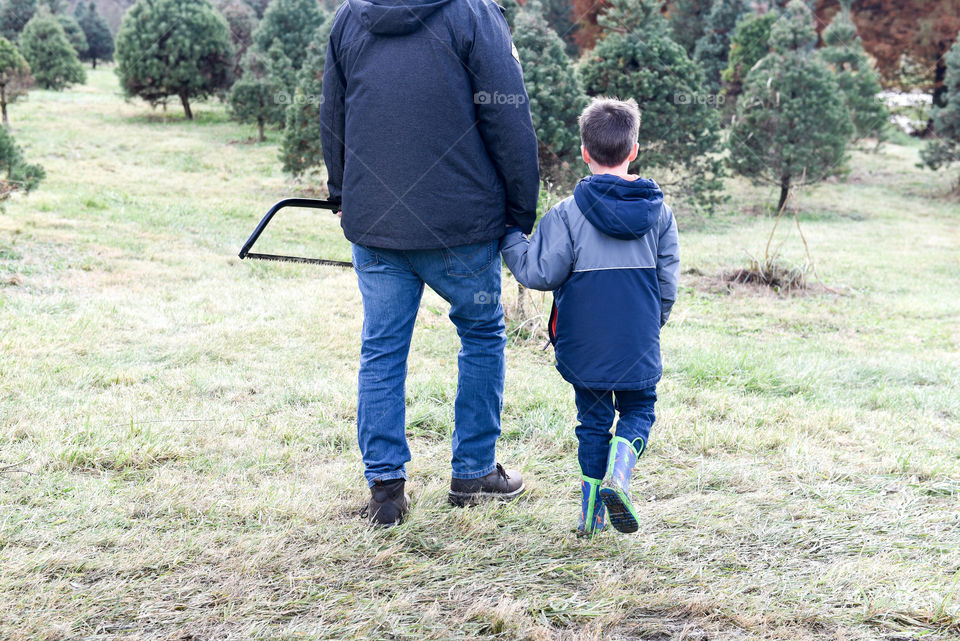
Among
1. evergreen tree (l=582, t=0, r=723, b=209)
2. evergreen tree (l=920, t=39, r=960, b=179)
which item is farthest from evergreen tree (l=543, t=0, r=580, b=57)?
evergreen tree (l=582, t=0, r=723, b=209)

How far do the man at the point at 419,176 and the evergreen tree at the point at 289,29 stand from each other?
60.1 feet

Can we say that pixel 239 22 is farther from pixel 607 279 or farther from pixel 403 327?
pixel 607 279

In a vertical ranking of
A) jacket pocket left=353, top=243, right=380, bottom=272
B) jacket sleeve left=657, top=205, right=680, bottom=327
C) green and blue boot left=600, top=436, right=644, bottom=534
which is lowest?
green and blue boot left=600, top=436, right=644, bottom=534

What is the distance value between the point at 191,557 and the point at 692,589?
4.87 ft

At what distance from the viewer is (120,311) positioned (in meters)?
5.33

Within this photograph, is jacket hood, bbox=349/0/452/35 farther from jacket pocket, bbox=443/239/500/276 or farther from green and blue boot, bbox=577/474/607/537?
green and blue boot, bbox=577/474/607/537

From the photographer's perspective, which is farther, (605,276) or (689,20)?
(689,20)

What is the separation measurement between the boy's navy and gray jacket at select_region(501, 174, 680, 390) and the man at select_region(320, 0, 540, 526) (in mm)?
172

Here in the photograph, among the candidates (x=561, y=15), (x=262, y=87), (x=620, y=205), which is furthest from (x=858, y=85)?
(x=620, y=205)

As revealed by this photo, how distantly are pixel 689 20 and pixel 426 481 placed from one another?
23.9 metres

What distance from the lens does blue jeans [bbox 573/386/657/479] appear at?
2.51m

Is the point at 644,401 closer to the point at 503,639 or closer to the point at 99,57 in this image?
the point at 503,639

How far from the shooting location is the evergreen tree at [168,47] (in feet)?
70.4

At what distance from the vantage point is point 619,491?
2266 mm
